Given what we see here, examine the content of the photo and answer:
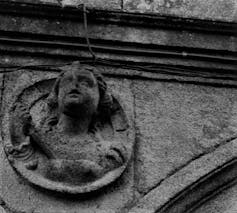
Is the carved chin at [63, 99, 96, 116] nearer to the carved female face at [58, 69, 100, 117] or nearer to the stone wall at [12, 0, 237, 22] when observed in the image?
the carved female face at [58, 69, 100, 117]

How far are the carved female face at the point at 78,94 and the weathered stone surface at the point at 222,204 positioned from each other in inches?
29.5

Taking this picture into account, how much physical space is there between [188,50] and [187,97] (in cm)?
29

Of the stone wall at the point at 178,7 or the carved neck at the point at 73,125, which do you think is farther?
the stone wall at the point at 178,7

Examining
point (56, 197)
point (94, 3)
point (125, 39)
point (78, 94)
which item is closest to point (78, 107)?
point (78, 94)

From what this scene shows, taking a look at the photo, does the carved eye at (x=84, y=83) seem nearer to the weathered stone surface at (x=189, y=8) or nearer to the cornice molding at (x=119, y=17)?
the cornice molding at (x=119, y=17)

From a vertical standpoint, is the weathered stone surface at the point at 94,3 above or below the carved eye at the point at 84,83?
above

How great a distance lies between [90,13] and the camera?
5.72m

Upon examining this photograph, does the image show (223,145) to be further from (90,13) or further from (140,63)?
(90,13)

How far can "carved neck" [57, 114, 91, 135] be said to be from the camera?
5305mm

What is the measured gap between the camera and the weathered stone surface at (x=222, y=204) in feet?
17.4

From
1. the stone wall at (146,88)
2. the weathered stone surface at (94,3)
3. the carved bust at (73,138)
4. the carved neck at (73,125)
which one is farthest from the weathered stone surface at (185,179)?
the weathered stone surface at (94,3)

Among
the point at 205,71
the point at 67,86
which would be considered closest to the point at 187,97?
the point at 205,71

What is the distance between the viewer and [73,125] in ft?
17.4

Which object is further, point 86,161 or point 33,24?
point 33,24
